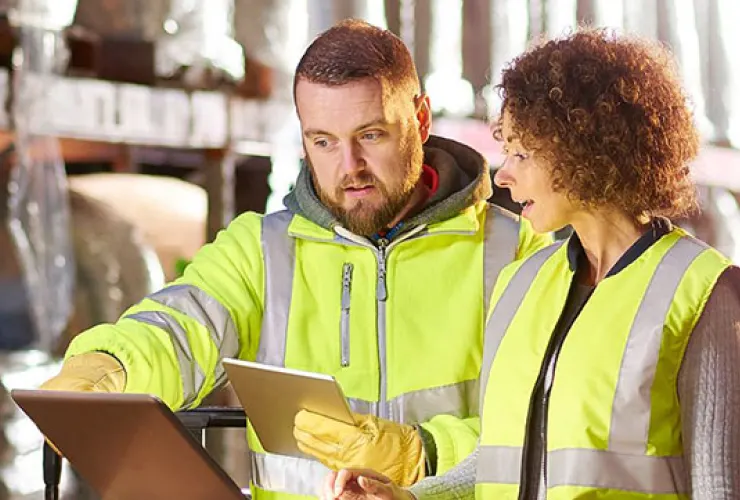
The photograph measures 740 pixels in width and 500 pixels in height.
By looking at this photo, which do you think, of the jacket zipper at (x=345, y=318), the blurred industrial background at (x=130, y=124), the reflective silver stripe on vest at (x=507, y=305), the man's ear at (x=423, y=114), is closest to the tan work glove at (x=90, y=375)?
the jacket zipper at (x=345, y=318)

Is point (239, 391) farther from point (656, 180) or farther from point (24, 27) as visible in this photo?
point (24, 27)

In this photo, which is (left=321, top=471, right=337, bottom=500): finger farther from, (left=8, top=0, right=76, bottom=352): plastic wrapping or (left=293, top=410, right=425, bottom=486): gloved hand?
(left=8, top=0, right=76, bottom=352): plastic wrapping

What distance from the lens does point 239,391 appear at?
6.82 feet

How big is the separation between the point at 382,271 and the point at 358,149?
21 centimetres

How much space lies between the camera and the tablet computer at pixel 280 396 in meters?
1.94

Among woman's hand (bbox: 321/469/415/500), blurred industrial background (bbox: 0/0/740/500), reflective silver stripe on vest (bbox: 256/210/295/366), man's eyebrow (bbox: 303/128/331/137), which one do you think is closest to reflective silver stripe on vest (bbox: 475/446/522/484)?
woman's hand (bbox: 321/469/415/500)

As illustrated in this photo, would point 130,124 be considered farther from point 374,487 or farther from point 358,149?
point 374,487

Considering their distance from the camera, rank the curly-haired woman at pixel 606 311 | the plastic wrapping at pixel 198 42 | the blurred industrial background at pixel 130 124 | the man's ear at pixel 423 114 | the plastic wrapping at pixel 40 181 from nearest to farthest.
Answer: the curly-haired woman at pixel 606 311, the man's ear at pixel 423 114, the plastic wrapping at pixel 40 181, the blurred industrial background at pixel 130 124, the plastic wrapping at pixel 198 42

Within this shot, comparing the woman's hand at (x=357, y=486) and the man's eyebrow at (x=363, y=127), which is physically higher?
the man's eyebrow at (x=363, y=127)

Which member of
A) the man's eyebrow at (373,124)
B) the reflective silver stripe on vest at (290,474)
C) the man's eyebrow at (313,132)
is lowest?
the reflective silver stripe on vest at (290,474)

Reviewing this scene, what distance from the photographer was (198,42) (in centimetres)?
759

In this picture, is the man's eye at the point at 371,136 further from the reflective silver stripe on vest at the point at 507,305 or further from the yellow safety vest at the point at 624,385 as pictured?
the yellow safety vest at the point at 624,385

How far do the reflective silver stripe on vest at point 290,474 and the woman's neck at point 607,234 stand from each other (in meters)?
0.64

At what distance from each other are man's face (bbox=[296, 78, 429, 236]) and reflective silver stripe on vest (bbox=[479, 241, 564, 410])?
0.39 m
